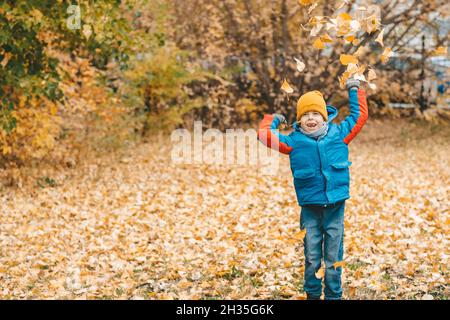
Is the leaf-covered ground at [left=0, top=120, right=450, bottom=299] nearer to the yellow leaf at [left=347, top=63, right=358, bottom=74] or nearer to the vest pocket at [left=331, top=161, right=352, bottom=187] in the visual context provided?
the vest pocket at [left=331, top=161, right=352, bottom=187]

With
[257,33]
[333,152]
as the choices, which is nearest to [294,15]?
[257,33]

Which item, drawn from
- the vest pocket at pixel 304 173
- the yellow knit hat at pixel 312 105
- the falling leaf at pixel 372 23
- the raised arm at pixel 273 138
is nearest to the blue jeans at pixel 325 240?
the vest pocket at pixel 304 173

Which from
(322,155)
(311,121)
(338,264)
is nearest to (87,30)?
(311,121)

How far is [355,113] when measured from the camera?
14.7ft

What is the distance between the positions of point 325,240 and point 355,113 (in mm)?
893

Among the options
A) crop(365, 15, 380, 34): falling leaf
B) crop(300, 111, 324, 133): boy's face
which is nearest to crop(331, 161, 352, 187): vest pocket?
crop(300, 111, 324, 133): boy's face

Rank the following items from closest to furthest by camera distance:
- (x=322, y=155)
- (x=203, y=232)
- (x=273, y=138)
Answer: (x=322, y=155) → (x=273, y=138) → (x=203, y=232)

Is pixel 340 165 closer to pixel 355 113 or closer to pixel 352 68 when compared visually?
pixel 355 113

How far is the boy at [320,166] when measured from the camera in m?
4.38

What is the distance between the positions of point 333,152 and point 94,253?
3652mm

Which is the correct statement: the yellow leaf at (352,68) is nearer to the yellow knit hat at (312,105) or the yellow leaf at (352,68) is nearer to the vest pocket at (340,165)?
the yellow knit hat at (312,105)

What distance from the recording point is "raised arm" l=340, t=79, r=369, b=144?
4.47 meters

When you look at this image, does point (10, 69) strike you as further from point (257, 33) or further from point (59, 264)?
point (257, 33)
